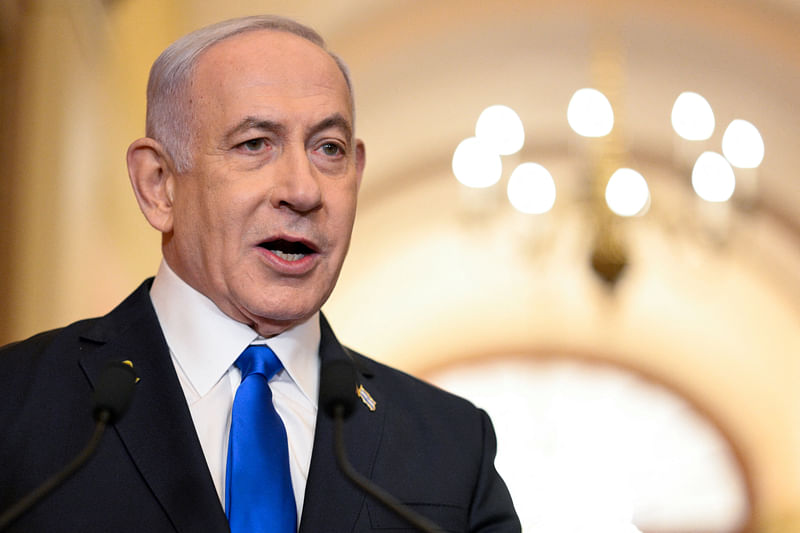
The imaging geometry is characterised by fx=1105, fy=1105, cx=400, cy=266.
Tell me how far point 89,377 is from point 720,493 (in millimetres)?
10211

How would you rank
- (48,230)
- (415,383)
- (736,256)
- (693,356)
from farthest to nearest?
(693,356) → (736,256) → (48,230) → (415,383)

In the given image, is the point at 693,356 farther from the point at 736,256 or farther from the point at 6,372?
the point at 6,372

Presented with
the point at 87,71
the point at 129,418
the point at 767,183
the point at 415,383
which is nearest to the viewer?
the point at 129,418

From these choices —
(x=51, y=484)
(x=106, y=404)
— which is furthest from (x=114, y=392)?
(x=51, y=484)

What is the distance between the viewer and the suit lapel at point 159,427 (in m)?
1.79

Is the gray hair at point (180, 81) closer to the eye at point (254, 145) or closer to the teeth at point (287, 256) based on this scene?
the eye at point (254, 145)

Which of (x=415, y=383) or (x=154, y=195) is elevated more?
(x=154, y=195)

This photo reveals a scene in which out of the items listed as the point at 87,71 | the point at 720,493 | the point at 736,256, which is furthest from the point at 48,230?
the point at 720,493

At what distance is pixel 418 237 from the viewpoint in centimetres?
979

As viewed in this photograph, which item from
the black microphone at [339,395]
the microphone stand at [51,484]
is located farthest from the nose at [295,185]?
the microphone stand at [51,484]

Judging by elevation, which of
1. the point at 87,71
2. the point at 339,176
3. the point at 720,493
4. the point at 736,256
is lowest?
the point at 720,493

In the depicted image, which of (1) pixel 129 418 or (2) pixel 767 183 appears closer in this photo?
(1) pixel 129 418

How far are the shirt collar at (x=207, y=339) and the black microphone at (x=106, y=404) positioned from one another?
43cm

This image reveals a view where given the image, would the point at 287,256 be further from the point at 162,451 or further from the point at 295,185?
the point at 162,451
